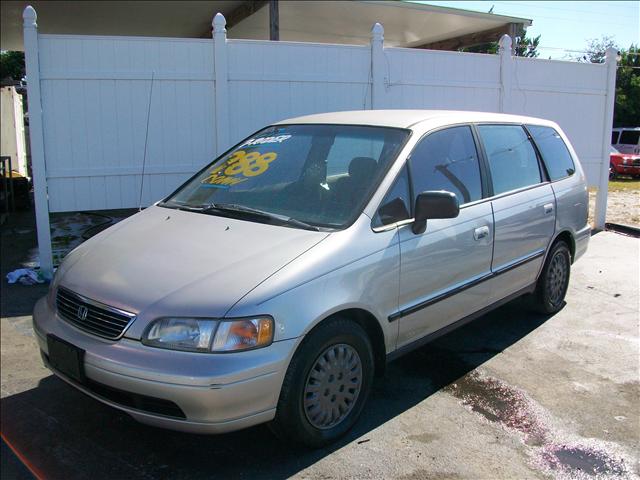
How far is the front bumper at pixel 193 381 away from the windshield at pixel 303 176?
987 millimetres

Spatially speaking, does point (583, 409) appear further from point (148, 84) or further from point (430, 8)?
point (430, 8)

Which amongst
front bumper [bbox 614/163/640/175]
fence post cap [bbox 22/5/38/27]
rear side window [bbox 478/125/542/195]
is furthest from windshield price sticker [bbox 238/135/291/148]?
front bumper [bbox 614/163/640/175]

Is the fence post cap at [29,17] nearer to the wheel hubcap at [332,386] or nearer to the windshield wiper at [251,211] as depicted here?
the windshield wiper at [251,211]

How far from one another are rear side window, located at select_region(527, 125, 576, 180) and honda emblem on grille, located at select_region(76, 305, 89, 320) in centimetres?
397

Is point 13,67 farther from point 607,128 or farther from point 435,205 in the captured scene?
point 435,205

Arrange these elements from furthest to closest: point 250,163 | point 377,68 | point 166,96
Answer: point 377,68, point 166,96, point 250,163

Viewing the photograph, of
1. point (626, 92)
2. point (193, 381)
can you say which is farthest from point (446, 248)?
point (626, 92)

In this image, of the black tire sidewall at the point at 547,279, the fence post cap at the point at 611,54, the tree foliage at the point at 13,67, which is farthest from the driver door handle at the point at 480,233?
the tree foliage at the point at 13,67

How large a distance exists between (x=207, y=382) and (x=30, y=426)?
1534mm

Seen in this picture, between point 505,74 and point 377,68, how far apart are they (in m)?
2.23

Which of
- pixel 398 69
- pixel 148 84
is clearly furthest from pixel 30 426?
pixel 398 69

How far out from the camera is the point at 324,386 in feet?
10.2

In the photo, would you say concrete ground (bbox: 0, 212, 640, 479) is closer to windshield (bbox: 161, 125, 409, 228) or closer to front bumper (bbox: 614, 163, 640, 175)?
windshield (bbox: 161, 125, 409, 228)

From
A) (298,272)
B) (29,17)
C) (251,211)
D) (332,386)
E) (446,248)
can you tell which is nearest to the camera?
(298,272)
